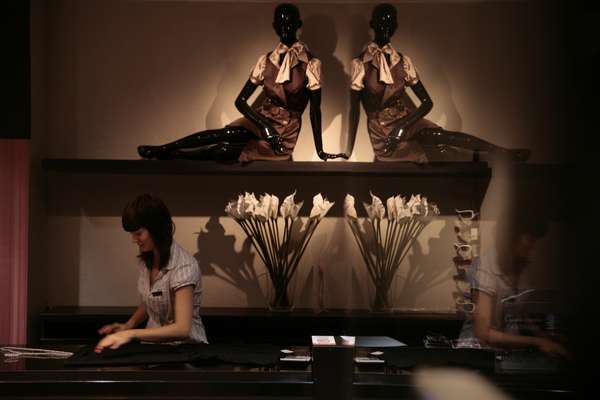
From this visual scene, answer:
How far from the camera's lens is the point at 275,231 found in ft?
4.85

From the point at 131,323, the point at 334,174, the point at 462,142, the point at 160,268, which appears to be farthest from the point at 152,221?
the point at 462,142

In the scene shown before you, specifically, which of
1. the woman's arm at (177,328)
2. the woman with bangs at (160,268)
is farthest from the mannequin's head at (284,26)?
the woman's arm at (177,328)

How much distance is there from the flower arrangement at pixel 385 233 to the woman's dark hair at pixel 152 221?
91cm

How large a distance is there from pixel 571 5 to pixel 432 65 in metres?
0.08

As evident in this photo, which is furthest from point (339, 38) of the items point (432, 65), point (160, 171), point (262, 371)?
point (160, 171)

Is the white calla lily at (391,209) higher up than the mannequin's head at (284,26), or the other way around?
the mannequin's head at (284,26)

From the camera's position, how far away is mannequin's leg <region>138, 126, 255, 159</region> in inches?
58.1

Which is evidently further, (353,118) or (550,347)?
(353,118)

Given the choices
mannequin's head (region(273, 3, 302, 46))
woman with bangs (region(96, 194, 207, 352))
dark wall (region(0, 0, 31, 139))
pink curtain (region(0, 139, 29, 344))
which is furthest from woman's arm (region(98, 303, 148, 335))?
mannequin's head (region(273, 3, 302, 46))

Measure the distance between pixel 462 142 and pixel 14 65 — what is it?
2.60 ft

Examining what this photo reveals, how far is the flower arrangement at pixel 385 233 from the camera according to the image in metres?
0.23

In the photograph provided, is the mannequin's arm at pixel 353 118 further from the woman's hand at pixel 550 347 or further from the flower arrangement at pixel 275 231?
the flower arrangement at pixel 275 231

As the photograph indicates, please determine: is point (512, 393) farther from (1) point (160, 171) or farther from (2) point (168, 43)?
(2) point (168, 43)

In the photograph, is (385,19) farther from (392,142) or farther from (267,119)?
(267,119)
